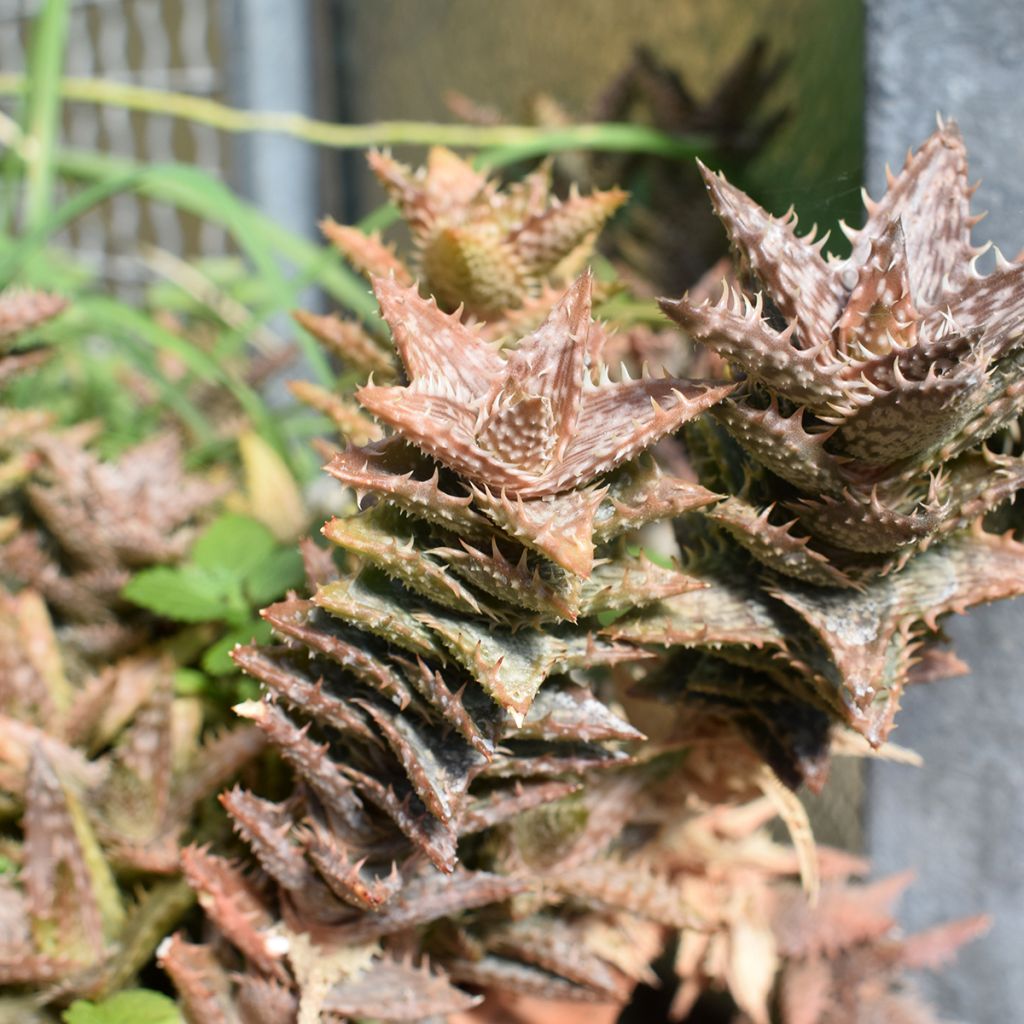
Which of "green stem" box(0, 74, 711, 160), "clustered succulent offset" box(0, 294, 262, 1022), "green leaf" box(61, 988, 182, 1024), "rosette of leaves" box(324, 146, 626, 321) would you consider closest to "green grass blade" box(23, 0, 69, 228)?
"green stem" box(0, 74, 711, 160)

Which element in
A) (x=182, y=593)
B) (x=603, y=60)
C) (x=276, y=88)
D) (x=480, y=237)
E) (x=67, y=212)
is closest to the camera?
(x=480, y=237)

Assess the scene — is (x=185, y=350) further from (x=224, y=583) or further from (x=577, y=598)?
(x=577, y=598)

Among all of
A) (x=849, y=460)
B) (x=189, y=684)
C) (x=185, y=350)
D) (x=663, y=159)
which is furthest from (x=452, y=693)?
(x=663, y=159)

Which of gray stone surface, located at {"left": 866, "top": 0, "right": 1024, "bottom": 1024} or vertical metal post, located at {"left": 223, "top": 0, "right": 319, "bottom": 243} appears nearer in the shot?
Result: gray stone surface, located at {"left": 866, "top": 0, "right": 1024, "bottom": 1024}

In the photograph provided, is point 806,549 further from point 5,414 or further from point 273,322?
point 273,322

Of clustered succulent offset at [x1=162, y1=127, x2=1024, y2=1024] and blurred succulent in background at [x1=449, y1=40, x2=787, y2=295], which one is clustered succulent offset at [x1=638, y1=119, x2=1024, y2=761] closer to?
clustered succulent offset at [x1=162, y1=127, x2=1024, y2=1024]

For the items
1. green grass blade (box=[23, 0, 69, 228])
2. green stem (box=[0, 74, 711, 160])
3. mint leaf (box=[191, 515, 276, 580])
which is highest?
green stem (box=[0, 74, 711, 160])
